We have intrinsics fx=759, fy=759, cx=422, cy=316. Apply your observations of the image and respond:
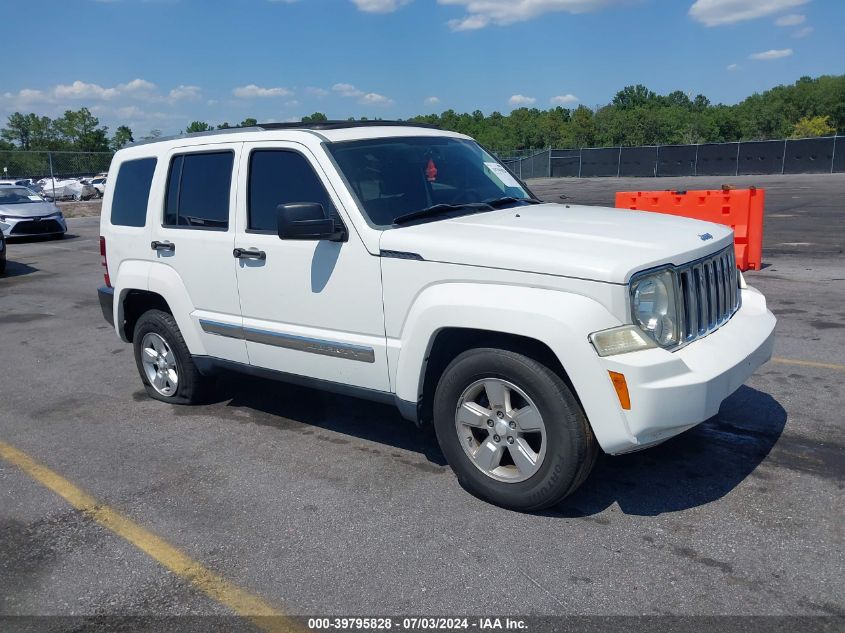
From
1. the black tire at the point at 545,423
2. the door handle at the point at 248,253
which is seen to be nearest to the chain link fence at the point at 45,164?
the door handle at the point at 248,253

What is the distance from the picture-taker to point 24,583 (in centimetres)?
359

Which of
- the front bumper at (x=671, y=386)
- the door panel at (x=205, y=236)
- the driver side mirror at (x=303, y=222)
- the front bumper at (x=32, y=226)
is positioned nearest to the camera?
the front bumper at (x=671, y=386)

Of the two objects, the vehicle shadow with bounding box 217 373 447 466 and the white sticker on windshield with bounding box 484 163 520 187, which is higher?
the white sticker on windshield with bounding box 484 163 520 187

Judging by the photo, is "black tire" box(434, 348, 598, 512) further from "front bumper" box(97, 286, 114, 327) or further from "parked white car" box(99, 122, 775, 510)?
"front bumper" box(97, 286, 114, 327)

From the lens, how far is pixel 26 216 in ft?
65.7

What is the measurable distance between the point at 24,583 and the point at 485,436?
2368 mm

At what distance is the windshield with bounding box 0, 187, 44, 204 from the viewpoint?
20864 millimetres

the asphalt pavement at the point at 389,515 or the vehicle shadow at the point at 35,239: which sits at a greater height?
the asphalt pavement at the point at 389,515

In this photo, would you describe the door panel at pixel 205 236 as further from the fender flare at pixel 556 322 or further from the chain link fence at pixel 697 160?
the chain link fence at pixel 697 160

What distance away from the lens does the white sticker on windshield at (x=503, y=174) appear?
17.8 ft

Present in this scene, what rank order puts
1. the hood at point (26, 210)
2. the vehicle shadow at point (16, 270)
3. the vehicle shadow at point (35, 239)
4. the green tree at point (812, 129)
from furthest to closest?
the green tree at point (812, 129) < the vehicle shadow at point (35, 239) < the hood at point (26, 210) < the vehicle shadow at point (16, 270)

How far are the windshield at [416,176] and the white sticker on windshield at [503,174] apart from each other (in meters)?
0.01

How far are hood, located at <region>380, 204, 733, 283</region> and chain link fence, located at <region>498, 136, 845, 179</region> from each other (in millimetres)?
33062

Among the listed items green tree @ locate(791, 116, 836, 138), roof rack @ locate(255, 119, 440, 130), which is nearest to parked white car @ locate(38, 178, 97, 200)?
roof rack @ locate(255, 119, 440, 130)
